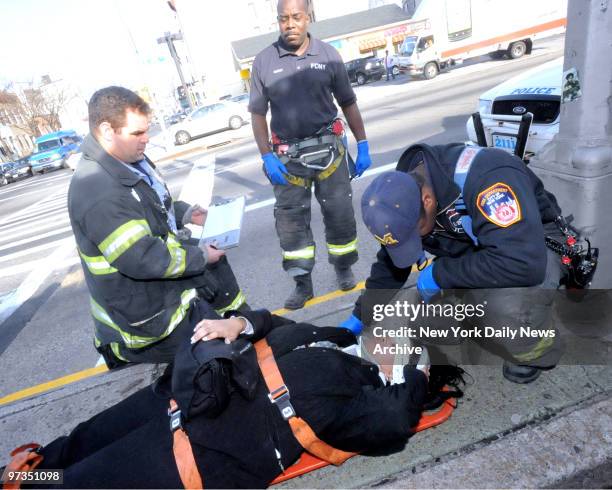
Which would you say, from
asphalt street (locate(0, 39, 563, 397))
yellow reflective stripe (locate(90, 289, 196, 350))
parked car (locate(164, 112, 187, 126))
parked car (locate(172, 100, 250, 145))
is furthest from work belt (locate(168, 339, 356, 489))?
parked car (locate(164, 112, 187, 126))

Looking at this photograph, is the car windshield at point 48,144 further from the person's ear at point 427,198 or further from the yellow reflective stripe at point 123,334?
the person's ear at point 427,198

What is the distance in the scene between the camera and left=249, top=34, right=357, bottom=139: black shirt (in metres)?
2.86

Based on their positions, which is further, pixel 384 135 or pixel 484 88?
pixel 484 88

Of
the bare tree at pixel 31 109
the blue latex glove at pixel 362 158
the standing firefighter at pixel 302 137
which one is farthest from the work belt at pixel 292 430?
the bare tree at pixel 31 109

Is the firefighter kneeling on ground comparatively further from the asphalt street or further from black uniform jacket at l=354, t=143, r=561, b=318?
the asphalt street

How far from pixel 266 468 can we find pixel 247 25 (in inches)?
2021

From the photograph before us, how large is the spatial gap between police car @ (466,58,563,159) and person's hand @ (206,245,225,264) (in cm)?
290

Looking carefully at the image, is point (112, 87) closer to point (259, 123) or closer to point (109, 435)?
point (259, 123)

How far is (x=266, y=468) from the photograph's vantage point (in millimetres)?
1564

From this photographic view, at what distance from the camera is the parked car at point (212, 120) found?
16.2 metres

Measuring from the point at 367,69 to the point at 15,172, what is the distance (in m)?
19.1

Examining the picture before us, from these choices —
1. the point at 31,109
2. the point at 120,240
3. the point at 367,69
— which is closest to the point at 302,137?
the point at 120,240

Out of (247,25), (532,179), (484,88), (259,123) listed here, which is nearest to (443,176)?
(532,179)

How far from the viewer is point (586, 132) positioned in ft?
6.25
